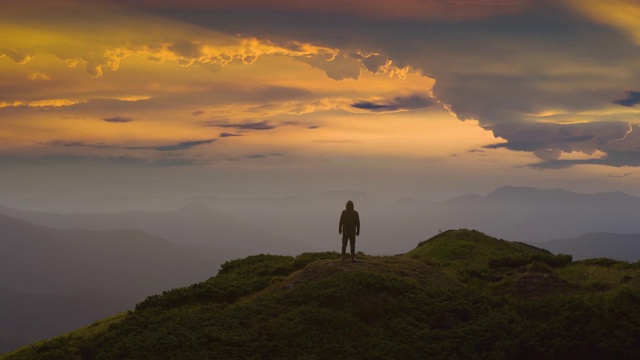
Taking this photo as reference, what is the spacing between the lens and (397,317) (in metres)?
26.3

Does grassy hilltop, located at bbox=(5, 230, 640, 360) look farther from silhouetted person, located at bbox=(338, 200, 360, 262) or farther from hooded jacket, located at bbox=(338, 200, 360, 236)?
hooded jacket, located at bbox=(338, 200, 360, 236)

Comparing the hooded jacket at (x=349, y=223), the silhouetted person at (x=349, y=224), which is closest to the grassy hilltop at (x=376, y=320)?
the silhouetted person at (x=349, y=224)

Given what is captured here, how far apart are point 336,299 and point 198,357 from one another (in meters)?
7.11

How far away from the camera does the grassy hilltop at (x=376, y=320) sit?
24.3 meters

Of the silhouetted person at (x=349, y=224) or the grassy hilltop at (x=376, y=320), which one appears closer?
the grassy hilltop at (x=376, y=320)

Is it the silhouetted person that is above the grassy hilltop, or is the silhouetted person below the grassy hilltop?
above

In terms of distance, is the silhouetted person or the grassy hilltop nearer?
the grassy hilltop

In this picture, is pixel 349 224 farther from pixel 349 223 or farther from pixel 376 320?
pixel 376 320

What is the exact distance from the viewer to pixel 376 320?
86.4 ft

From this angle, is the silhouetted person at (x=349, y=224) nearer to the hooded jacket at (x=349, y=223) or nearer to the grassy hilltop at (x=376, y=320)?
the hooded jacket at (x=349, y=223)

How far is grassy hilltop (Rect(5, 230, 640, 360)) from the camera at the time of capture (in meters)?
24.3

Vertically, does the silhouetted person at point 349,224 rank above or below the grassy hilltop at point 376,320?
above

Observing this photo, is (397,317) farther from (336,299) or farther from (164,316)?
(164,316)

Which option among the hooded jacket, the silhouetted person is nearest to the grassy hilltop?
the silhouetted person
